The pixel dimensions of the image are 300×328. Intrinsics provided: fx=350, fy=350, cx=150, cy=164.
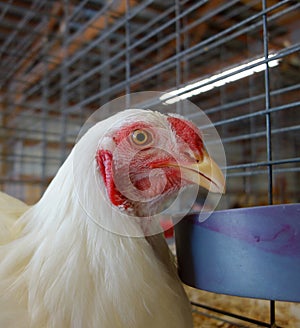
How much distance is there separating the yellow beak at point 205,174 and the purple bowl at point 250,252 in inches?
1.9

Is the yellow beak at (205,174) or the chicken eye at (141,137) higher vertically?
the chicken eye at (141,137)

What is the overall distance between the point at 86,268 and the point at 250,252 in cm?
28

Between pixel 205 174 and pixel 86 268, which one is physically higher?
pixel 205 174

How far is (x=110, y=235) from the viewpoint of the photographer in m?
0.64

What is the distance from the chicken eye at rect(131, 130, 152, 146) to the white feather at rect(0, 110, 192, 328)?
0.04 m

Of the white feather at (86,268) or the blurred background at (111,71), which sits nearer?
the white feather at (86,268)

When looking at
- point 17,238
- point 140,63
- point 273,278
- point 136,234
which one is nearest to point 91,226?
point 136,234

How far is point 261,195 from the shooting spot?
239cm

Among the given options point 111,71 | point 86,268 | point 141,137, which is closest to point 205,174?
point 141,137

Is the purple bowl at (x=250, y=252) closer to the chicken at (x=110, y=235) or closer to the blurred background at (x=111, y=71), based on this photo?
the chicken at (x=110, y=235)

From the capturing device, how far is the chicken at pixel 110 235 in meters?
0.59

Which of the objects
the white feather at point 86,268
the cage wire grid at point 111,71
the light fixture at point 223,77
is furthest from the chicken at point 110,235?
the cage wire grid at point 111,71

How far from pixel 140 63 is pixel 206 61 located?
Answer: 0.47 m

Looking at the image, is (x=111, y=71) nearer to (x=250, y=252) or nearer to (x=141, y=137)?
(x=141, y=137)
